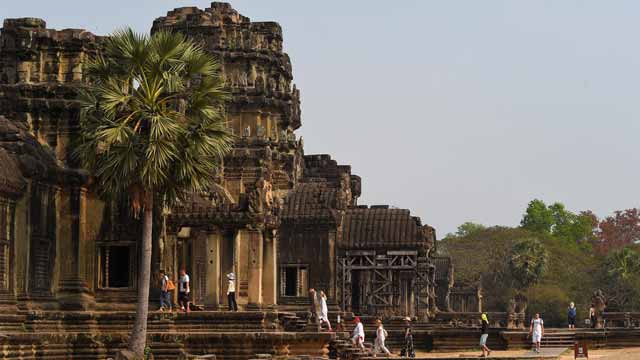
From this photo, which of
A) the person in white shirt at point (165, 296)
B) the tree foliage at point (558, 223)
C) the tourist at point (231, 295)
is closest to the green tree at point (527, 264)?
the tree foliage at point (558, 223)

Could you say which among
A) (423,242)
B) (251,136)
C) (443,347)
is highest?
(251,136)

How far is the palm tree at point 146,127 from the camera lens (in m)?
36.7

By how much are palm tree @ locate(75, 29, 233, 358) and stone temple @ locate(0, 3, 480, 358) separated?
7.28ft

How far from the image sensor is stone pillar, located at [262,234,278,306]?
48.6 m

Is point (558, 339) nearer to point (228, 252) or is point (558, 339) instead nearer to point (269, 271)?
point (269, 271)

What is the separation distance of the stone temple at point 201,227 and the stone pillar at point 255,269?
72 mm

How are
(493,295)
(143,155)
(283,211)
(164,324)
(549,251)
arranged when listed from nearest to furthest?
(143,155) → (164,324) → (283,211) → (493,295) → (549,251)

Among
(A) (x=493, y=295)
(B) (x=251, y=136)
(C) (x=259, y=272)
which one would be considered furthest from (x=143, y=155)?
(A) (x=493, y=295)

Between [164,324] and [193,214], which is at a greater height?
[193,214]

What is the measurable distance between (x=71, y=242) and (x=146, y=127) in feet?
16.9

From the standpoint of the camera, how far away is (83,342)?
1495 inches

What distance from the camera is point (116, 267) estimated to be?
41.4 meters

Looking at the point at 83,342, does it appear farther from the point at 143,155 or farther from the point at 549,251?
the point at 549,251

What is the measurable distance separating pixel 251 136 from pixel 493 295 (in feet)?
159
